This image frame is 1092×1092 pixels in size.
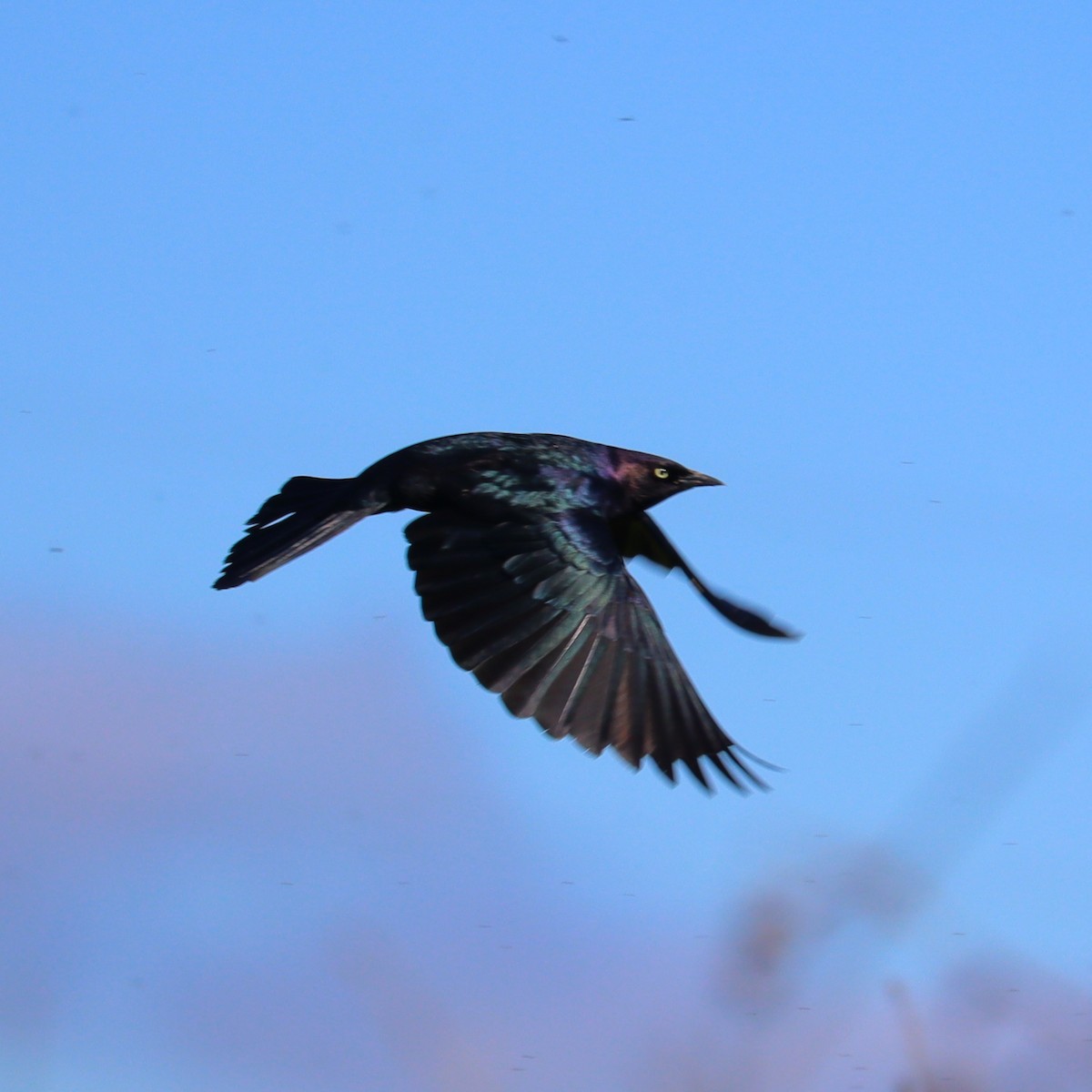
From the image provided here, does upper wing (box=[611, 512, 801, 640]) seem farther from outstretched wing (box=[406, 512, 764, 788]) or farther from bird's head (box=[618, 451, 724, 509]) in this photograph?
outstretched wing (box=[406, 512, 764, 788])

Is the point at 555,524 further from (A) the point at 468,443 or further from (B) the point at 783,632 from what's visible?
(B) the point at 783,632

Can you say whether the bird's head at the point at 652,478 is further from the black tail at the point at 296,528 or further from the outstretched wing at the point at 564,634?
the black tail at the point at 296,528

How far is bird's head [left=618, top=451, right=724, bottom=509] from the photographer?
14.1m

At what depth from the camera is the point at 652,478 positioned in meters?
14.2

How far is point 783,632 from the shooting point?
14594 mm

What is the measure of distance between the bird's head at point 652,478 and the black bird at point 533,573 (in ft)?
0.14

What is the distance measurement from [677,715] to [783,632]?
2.78m

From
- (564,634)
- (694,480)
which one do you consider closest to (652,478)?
(694,480)

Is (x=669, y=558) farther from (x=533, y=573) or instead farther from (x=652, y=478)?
(x=533, y=573)

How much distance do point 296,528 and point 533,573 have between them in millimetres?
1670

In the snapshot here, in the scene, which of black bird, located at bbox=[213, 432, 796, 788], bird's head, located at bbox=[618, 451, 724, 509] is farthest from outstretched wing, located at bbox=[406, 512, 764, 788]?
bird's head, located at bbox=[618, 451, 724, 509]

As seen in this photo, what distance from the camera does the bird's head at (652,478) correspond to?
14117 millimetres

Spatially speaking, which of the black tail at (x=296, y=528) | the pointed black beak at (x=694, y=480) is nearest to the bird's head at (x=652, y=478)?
the pointed black beak at (x=694, y=480)

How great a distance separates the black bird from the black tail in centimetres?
1
